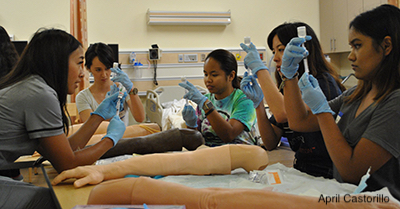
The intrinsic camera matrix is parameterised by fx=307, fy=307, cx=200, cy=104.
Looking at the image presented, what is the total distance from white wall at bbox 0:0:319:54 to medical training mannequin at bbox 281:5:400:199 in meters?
3.88

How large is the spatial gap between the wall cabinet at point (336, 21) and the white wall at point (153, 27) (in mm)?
153

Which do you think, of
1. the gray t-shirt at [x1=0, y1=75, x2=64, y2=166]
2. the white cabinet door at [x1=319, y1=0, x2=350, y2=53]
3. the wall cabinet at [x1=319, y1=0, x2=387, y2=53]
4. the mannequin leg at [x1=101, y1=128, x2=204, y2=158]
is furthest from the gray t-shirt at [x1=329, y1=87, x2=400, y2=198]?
the white cabinet door at [x1=319, y1=0, x2=350, y2=53]

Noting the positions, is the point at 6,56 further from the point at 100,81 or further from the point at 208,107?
the point at 208,107

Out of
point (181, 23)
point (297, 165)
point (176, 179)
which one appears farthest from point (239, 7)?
point (176, 179)

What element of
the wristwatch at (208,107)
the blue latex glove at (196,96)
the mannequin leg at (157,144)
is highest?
the blue latex glove at (196,96)

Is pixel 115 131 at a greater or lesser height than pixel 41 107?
lesser

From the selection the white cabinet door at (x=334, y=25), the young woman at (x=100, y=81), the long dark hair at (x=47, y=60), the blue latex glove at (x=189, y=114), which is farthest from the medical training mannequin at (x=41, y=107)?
the white cabinet door at (x=334, y=25)

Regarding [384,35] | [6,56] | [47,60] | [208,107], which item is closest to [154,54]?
[6,56]

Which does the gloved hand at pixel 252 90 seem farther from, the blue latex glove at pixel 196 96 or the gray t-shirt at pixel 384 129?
the gray t-shirt at pixel 384 129

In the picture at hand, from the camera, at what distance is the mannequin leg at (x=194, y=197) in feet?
2.27

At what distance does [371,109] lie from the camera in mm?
1018

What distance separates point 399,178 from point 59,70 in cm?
131

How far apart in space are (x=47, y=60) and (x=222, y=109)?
41.7 inches

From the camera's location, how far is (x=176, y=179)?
1.06 meters
